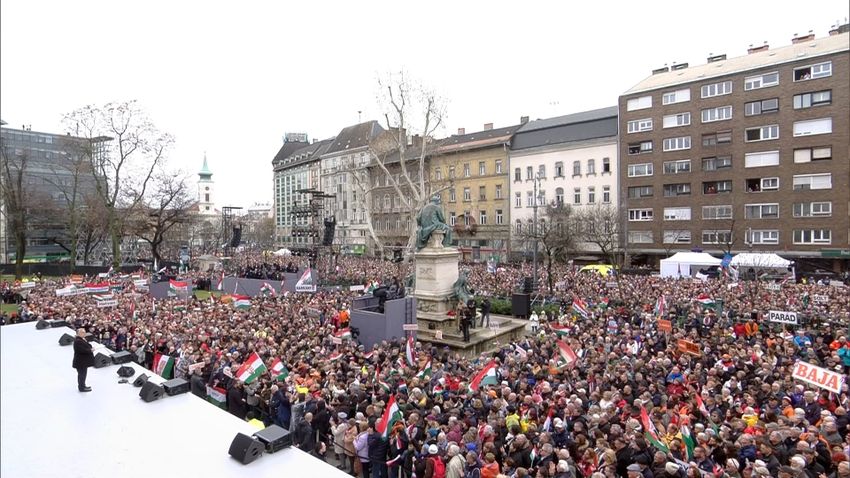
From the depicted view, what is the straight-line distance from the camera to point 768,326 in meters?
15.9

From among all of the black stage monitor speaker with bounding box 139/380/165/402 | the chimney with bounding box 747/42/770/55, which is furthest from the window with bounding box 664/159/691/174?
the black stage monitor speaker with bounding box 139/380/165/402

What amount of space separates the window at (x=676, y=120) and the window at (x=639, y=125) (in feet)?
4.06

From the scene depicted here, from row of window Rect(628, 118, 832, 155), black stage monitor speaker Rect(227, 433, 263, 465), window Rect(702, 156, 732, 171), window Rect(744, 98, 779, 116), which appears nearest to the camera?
black stage monitor speaker Rect(227, 433, 263, 465)

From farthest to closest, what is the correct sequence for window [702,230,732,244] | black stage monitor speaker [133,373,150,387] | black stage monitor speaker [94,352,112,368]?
window [702,230,732,244] < black stage monitor speaker [94,352,112,368] < black stage monitor speaker [133,373,150,387]

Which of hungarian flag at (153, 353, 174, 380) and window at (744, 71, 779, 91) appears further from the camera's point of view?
window at (744, 71, 779, 91)

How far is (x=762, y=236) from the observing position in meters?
41.5

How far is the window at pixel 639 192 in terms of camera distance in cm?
4675

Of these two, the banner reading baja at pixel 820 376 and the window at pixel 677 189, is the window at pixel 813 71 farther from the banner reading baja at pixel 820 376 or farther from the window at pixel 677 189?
the banner reading baja at pixel 820 376

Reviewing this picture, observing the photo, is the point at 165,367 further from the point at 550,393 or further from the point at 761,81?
the point at 761,81

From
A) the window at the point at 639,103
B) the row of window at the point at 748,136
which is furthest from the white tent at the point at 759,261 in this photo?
the window at the point at 639,103

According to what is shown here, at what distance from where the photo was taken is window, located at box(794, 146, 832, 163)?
38625mm

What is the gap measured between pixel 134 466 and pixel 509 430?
5.07m

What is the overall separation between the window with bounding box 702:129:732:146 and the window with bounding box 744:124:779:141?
1234 millimetres

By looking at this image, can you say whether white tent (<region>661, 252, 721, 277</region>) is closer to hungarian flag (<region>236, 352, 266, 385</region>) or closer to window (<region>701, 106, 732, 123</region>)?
window (<region>701, 106, 732, 123</region>)
